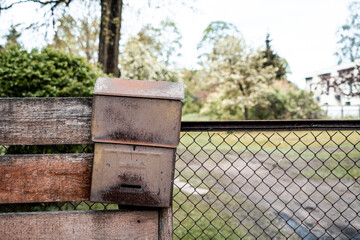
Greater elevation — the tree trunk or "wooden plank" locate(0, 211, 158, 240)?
the tree trunk

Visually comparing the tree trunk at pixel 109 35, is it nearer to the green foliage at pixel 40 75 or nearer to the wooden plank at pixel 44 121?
the green foliage at pixel 40 75

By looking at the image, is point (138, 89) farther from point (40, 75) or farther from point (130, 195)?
point (40, 75)

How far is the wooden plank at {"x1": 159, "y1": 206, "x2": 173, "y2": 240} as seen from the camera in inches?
61.9

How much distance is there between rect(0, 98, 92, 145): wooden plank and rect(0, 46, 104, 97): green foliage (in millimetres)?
2398

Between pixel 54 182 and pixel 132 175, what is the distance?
0.43 meters

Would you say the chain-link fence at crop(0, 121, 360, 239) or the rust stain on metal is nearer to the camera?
the rust stain on metal

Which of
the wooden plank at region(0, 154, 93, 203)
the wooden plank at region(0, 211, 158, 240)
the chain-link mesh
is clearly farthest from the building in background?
the wooden plank at region(0, 154, 93, 203)

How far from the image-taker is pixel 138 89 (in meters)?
1.48

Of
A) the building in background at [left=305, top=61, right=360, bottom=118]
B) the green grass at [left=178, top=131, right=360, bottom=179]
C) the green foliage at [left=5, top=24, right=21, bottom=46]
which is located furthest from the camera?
the green foliage at [left=5, top=24, right=21, bottom=46]

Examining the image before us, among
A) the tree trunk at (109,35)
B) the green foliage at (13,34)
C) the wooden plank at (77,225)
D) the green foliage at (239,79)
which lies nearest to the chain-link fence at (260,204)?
the wooden plank at (77,225)

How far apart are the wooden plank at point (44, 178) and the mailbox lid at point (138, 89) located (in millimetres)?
380

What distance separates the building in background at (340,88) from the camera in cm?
731

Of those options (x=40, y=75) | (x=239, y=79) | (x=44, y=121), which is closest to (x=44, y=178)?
(x=44, y=121)

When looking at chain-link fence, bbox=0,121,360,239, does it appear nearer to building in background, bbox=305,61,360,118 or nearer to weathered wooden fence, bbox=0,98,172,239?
weathered wooden fence, bbox=0,98,172,239
